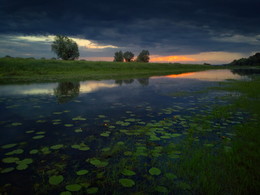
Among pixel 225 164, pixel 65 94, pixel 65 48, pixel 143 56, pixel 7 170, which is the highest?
pixel 143 56

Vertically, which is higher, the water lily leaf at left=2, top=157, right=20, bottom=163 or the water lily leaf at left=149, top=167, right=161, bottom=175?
the water lily leaf at left=149, top=167, right=161, bottom=175

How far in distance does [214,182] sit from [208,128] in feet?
11.8

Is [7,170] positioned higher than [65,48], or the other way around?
[65,48]

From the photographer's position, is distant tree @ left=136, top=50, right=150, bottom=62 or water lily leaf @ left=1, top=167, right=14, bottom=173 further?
distant tree @ left=136, top=50, right=150, bottom=62

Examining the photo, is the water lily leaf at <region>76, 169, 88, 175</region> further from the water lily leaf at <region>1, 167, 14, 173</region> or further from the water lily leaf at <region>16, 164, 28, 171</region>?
the water lily leaf at <region>1, 167, 14, 173</region>

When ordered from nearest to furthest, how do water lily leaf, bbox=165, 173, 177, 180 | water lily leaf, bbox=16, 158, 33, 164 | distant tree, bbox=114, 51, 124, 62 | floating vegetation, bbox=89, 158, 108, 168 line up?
water lily leaf, bbox=165, 173, 177, 180 < floating vegetation, bbox=89, 158, 108, 168 < water lily leaf, bbox=16, 158, 33, 164 < distant tree, bbox=114, 51, 124, 62

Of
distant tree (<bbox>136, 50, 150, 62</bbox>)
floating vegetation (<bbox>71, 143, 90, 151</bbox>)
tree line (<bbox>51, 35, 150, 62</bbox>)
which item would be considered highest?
distant tree (<bbox>136, 50, 150, 62</bbox>)

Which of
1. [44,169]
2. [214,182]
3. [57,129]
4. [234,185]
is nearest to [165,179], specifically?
[214,182]

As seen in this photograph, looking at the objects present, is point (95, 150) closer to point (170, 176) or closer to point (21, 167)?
point (21, 167)

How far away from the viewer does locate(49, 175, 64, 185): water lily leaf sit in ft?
11.5

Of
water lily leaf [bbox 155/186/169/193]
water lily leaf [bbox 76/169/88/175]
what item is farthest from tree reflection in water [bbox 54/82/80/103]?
water lily leaf [bbox 155/186/169/193]

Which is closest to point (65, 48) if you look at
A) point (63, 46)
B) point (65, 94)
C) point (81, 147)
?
point (63, 46)

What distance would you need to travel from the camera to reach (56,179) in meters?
3.59

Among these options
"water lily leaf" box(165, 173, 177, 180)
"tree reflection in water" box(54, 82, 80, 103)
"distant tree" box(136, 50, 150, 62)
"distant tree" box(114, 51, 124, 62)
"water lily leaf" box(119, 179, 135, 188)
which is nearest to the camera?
"water lily leaf" box(119, 179, 135, 188)
